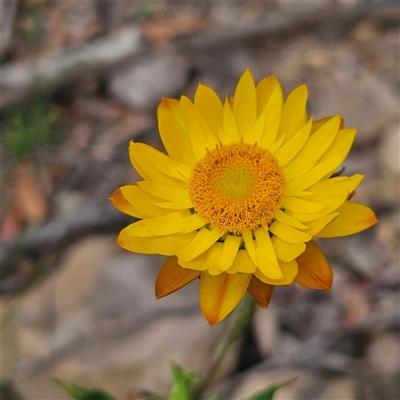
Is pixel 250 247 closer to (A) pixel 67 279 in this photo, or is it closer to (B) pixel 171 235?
(B) pixel 171 235

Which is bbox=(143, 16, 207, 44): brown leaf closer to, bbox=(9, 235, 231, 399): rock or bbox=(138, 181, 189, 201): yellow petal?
bbox=(9, 235, 231, 399): rock

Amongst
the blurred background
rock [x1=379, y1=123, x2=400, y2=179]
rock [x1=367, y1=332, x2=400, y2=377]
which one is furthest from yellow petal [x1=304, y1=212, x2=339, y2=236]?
rock [x1=379, y1=123, x2=400, y2=179]

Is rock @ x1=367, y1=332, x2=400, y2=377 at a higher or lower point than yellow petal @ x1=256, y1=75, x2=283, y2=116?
lower

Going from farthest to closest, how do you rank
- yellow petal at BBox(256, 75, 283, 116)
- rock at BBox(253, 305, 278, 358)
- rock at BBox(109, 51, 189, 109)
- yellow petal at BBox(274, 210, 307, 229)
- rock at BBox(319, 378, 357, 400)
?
rock at BBox(109, 51, 189, 109) → rock at BBox(253, 305, 278, 358) → rock at BBox(319, 378, 357, 400) → yellow petal at BBox(256, 75, 283, 116) → yellow petal at BBox(274, 210, 307, 229)

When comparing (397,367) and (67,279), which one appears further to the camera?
(67,279)

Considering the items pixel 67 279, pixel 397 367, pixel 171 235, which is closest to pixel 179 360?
pixel 67 279

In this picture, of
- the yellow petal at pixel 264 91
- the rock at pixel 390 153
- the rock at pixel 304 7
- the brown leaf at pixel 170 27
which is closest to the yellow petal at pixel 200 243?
the yellow petal at pixel 264 91

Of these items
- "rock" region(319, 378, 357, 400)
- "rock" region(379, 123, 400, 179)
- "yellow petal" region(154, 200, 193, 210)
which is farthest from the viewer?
"rock" region(379, 123, 400, 179)
